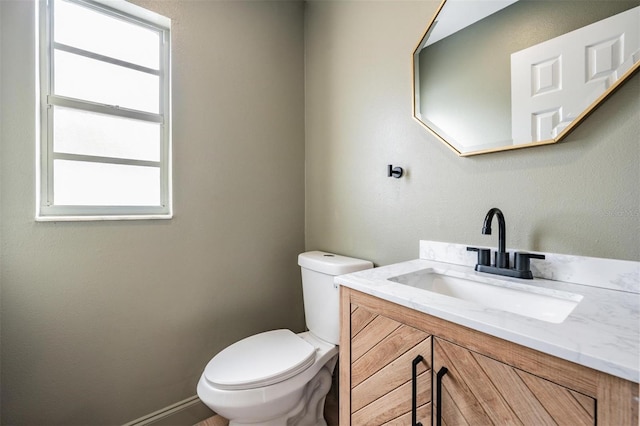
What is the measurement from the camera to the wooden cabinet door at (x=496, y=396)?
0.48 m

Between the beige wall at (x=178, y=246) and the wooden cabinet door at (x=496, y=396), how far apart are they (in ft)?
4.01

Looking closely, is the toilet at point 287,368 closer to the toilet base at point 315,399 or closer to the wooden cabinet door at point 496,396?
the toilet base at point 315,399

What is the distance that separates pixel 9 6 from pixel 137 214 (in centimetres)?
89

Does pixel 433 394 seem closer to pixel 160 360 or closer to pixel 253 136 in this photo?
pixel 160 360

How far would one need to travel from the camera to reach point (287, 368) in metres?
1.13

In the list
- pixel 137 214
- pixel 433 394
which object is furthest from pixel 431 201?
pixel 137 214


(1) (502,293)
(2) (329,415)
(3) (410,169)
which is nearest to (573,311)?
(1) (502,293)

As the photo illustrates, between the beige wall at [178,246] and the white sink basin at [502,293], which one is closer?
the white sink basin at [502,293]

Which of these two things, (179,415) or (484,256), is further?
(179,415)

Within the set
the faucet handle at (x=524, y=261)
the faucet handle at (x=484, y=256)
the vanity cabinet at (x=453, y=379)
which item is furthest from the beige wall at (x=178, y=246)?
the faucet handle at (x=524, y=261)

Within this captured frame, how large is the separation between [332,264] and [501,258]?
701 millimetres

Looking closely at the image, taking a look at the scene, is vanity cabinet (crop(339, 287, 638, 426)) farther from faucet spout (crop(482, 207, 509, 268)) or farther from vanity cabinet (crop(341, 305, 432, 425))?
faucet spout (crop(482, 207, 509, 268))

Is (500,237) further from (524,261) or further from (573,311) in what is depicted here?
(573,311)

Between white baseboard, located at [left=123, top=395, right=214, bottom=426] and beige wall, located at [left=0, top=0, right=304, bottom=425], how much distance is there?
0.04 meters
